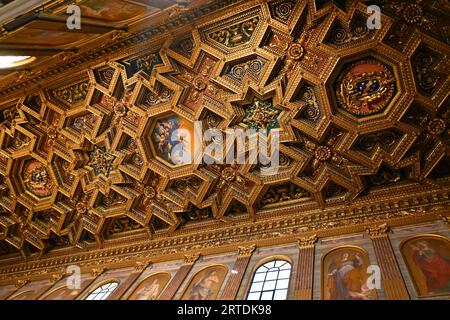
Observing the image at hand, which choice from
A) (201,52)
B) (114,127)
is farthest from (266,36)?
(114,127)

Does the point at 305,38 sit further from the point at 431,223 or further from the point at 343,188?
the point at 431,223

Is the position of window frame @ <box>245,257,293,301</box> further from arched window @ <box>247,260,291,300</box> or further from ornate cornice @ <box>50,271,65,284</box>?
ornate cornice @ <box>50,271,65,284</box>

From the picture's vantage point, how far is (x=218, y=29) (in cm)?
989

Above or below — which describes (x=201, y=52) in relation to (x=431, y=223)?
above

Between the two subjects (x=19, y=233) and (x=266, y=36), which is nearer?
(x=266, y=36)

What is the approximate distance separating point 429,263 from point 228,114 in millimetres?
6019

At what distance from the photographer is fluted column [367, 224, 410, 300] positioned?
671 centimetres

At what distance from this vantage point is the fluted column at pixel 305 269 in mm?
7359

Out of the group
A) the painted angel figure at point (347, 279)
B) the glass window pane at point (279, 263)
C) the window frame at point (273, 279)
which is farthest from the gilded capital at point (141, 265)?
the painted angel figure at point (347, 279)

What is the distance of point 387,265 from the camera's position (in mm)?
7406

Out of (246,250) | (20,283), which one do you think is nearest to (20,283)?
(20,283)

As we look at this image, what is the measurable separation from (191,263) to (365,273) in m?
4.50

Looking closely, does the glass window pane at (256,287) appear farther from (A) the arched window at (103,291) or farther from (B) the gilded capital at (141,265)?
(A) the arched window at (103,291)

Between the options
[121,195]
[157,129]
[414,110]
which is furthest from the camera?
[121,195]
